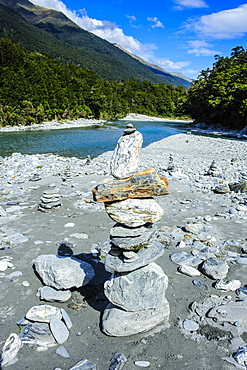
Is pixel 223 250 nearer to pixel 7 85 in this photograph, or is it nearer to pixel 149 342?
pixel 149 342

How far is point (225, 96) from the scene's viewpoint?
156ft

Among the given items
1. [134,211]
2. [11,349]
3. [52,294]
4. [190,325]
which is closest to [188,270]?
[190,325]

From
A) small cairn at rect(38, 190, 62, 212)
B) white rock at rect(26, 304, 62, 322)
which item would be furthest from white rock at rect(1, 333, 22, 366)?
small cairn at rect(38, 190, 62, 212)

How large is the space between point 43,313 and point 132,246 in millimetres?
1775

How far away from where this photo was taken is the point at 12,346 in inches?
129

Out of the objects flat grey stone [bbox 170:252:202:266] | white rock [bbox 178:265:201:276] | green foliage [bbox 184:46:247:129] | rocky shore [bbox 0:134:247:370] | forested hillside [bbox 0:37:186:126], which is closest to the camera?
rocky shore [bbox 0:134:247:370]

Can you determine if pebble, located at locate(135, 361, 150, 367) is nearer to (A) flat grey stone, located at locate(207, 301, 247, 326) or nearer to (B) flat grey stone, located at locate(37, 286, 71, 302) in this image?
(A) flat grey stone, located at locate(207, 301, 247, 326)

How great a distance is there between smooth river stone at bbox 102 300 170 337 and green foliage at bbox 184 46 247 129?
42.2 m

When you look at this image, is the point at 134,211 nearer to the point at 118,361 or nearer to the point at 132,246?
the point at 132,246

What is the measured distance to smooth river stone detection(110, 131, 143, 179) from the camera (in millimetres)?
3689

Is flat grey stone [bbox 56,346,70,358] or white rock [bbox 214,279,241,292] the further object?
white rock [bbox 214,279,241,292]

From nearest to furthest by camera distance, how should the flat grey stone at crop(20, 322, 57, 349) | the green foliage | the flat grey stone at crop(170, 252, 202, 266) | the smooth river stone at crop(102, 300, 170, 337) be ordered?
the flat grey stone at crop(20, 322, 57, 349) < the smooth river stone at crop(102, 300, 170, 337) < the flat grey stone at crop(170, 252, 202, 266) < the green foliage

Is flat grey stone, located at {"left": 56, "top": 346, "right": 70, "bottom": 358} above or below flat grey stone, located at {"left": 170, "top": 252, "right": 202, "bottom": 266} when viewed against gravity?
below

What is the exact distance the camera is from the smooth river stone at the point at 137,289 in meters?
3.78
